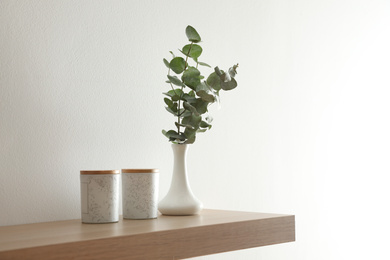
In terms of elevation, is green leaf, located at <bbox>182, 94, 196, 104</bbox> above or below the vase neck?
above

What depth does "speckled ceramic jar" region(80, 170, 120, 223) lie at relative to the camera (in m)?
1.08

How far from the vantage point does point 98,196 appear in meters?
1.08

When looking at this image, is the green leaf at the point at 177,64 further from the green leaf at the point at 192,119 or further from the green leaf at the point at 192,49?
the green leaf at the point at 192,119

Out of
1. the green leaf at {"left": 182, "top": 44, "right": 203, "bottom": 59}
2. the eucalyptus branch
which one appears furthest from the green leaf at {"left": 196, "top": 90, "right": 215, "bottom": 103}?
the green leaf at {"left": 182, "top": 44, "right": 203, "bottom": 59}

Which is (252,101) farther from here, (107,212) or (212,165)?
(107,212)

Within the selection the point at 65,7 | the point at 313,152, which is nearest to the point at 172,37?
the point at 65,7

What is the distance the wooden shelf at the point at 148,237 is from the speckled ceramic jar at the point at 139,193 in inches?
1.4

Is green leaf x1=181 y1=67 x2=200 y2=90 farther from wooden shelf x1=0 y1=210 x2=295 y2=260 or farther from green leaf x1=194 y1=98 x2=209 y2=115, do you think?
wooden shelf x1=0 y1=210 x2=295 y2=260

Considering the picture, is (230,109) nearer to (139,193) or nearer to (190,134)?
(190,134)

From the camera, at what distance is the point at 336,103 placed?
199cm

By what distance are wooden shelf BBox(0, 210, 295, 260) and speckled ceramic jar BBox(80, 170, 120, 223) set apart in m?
0.03

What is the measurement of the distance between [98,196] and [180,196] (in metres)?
0.23

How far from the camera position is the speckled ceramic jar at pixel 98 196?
42.7 inches

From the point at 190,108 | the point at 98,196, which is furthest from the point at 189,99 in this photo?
the point at 98,196
